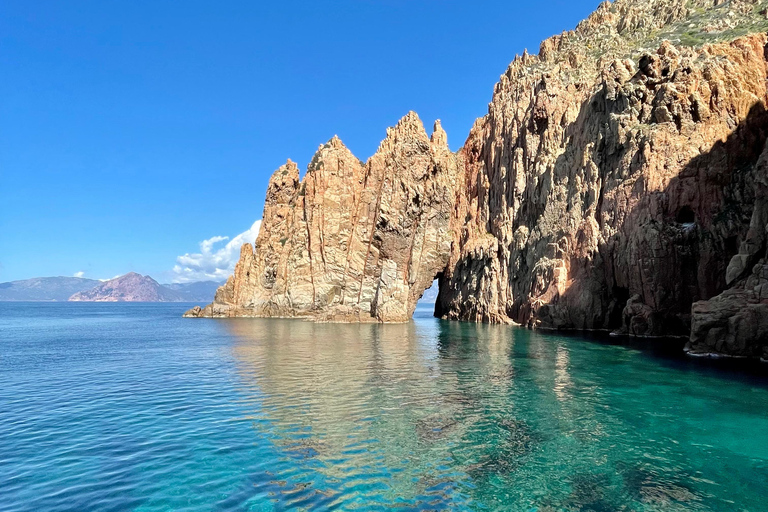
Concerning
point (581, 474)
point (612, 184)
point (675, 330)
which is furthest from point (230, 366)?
point (612, 184)

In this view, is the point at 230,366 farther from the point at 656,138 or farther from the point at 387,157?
the point at 387,157

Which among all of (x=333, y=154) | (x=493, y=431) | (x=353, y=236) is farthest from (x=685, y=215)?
(x=333, y=154)

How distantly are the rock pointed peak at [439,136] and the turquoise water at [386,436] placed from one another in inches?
2938

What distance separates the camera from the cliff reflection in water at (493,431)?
13.6m

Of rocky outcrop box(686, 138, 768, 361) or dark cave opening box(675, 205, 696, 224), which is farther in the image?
dark cave opening box(675, 205, 696, 224)

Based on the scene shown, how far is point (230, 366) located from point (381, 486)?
25.9 metres

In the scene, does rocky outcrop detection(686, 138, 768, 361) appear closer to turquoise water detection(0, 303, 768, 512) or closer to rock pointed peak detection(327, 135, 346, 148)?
turquoise water detection(0, 303, 768, 512)

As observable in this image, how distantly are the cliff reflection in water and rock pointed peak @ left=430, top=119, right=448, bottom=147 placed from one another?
73619 millimetres

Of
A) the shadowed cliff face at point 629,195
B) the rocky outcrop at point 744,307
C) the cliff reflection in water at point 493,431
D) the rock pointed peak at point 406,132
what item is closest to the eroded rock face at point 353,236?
the rock pointed peak at point 406,132

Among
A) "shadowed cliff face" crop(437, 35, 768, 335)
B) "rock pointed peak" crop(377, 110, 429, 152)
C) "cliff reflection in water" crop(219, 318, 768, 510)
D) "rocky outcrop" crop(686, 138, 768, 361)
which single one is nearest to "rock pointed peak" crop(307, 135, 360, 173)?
"rock pointed peak" crop(377, 110, 429, 152)

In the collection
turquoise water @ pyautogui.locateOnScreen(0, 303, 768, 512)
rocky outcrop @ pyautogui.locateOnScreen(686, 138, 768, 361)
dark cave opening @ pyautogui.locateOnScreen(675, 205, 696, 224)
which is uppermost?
dark cave opening @ pyautogui.locateOnScreen(675, 205, 696, 224)

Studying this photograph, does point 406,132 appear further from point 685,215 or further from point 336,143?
point 685,215

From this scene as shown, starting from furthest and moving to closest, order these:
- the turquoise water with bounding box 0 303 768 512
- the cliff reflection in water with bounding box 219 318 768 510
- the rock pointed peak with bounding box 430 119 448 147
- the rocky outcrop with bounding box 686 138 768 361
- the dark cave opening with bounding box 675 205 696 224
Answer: the rock pointed peak with bounding box 430 119 448 147 → the dark cave opening with bounding box 675 205 696 224 → the rocky outcrop with bounding box 686 138 768 361 → the cliff reflection in water with bounding box 219 318 768 510 → the turquoise water with bounding box 0 303 768 512

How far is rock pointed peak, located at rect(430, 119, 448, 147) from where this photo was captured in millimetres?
103188
